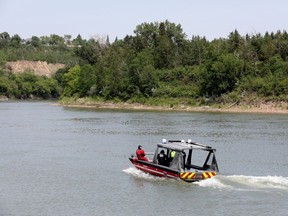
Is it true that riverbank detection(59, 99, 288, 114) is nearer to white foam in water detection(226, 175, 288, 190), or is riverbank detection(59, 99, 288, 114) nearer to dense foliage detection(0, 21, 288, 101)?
dense foliage detection(0, 21, 288, 101)

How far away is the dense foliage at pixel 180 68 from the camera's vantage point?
3981 inches

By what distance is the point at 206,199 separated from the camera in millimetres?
29375

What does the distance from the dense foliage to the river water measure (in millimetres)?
37539

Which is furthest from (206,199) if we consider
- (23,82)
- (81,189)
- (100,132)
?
(23,82)

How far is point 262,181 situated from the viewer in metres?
32.3

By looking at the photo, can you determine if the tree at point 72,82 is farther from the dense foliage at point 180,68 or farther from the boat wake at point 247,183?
the boat wake at point 247,183

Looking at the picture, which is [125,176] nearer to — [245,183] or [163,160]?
[163,160]

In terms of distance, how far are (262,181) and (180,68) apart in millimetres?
89686

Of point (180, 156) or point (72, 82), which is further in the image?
point (72, 82)

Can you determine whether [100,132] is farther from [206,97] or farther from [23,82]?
[23,82]

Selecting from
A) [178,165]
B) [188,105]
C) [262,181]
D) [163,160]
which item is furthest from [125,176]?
[188,105]

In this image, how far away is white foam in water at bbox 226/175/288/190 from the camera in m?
31.6

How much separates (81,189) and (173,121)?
42870 millimetres

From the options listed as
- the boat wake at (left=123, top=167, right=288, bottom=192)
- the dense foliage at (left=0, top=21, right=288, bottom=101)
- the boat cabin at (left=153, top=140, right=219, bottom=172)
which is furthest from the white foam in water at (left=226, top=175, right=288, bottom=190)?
the dense foliage at (left=0, top=21, right=288, bottom=101)
